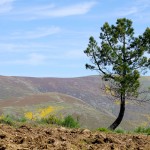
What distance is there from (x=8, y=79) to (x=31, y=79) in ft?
43.9

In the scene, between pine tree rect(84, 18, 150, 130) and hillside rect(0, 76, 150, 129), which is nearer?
pine tree rect(84, 18, 150, 130)

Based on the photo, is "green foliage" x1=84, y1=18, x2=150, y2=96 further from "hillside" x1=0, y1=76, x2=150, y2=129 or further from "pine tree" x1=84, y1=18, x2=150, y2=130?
"hillside" x1=0, y1=76, x2=150, y2=129

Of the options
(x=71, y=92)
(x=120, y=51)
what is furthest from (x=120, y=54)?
(x=71, y=92)

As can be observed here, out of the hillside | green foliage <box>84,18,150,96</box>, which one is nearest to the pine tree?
green foliage <box>84,18,150,96</box>

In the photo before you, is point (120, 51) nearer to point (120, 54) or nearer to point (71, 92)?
point (120, 54)

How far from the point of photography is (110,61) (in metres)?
39.3

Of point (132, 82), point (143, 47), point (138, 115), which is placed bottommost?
point (138, 115)

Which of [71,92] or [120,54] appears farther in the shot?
[71,92]

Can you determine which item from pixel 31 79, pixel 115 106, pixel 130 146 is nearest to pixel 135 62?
pixel 130 146

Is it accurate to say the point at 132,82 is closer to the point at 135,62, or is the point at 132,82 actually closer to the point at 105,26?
the point at 135,62

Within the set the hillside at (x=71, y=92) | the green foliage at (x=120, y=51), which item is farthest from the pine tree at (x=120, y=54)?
the hillside at (x=71, y=92)

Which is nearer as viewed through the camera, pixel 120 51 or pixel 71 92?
pixel 120 51

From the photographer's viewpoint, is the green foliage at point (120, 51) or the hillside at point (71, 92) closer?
the green foliage at point (120, 51)

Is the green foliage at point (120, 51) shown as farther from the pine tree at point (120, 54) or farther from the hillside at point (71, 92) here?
the hillside at point (71, 92)
